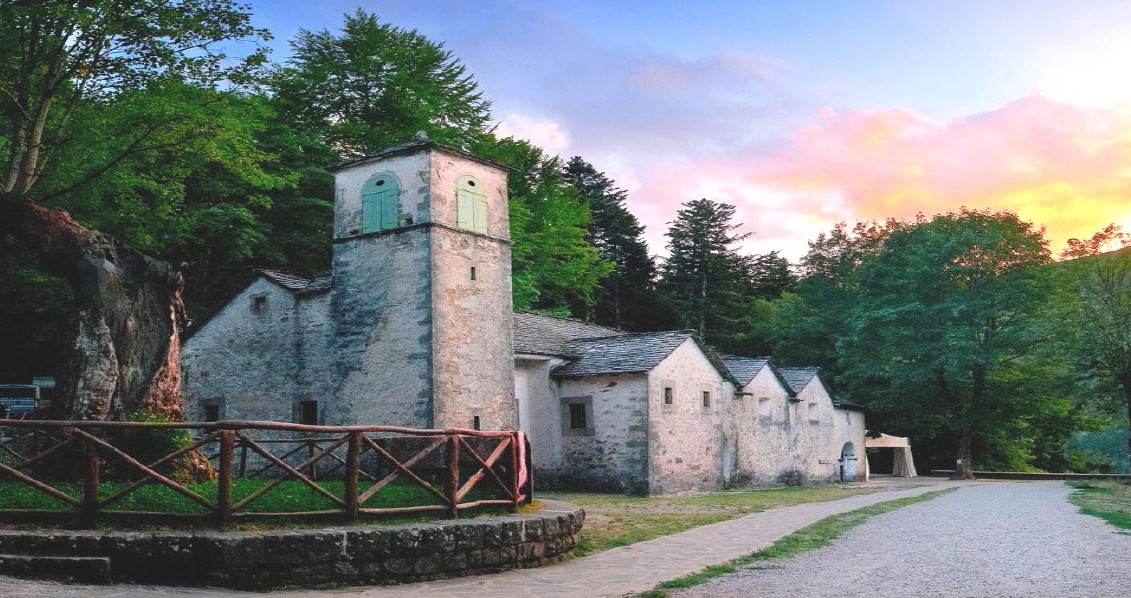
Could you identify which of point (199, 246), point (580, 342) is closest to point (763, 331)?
point (580, 342)

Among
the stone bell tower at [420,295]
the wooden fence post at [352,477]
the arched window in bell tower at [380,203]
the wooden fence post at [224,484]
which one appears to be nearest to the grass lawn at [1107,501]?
the wooden fence post at [352,477]

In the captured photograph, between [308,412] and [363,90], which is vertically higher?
[363,90]

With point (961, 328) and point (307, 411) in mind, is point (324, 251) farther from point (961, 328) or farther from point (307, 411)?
point (961, 328)

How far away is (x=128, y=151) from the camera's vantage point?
16844 millimetres

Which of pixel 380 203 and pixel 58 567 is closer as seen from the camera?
pixel 58 567

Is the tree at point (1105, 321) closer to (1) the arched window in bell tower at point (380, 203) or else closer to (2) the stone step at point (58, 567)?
(1) the arched window in bell tower at point (380, 203)

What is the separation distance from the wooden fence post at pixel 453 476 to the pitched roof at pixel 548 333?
14943 millimetres

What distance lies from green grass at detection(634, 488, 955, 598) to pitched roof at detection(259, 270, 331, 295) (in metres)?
14.0

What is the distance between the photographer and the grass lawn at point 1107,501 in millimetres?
15477

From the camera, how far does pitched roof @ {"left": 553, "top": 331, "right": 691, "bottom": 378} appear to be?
25203 mm

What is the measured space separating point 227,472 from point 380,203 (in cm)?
1444

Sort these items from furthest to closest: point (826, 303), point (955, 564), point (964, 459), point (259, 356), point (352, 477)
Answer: point (826, 303)
point (964, 459)
point (259, 356)
point (955, 564)
point (352, 477)

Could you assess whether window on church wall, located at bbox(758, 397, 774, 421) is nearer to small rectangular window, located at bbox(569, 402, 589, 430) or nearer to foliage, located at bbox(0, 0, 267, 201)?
small rectangular window, located at bbox(569, 402, 589, 430)

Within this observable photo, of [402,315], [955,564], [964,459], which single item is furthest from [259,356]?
[964,459]
